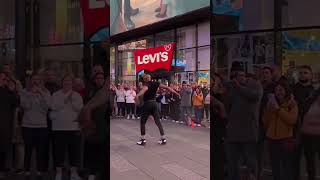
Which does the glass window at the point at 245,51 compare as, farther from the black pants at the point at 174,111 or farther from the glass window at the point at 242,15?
the black pants at the point at 174,111

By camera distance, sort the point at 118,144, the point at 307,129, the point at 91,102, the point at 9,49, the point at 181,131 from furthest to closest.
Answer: the point at 181,131 → the point at 118,144 → the point at 9,49 → the point at 91,102 → the point at 307,129

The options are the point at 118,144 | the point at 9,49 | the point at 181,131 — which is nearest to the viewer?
the point at 9,49

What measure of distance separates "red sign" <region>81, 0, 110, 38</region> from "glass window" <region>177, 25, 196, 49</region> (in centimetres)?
1431

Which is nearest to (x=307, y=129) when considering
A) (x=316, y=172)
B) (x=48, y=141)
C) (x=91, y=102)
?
(x=316, y=172)

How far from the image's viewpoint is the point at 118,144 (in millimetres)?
11281

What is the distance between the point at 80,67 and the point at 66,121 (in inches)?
30.9

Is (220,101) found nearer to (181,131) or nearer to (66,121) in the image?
(66,121)

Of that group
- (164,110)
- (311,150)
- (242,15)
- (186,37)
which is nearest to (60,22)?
(242,15)


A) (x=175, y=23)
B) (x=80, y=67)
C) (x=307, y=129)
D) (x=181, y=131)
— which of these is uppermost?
(x=175, y=23)

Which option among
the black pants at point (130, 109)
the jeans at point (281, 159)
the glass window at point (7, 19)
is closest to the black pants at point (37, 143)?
the glass window at point (7, 19)

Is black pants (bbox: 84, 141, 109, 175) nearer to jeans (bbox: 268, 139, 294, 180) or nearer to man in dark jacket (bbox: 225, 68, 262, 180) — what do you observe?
man in dark jacket (bbox: 225, 68, 262, 180)

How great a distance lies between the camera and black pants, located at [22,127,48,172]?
265 inches

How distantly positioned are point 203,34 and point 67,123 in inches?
550

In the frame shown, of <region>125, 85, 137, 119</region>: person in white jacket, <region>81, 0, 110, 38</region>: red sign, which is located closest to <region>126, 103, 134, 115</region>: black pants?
<region>125, 85, 137, 119</region>: person in white jacket
